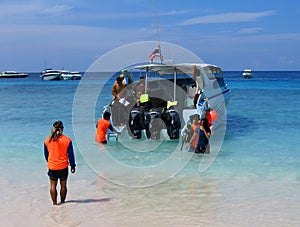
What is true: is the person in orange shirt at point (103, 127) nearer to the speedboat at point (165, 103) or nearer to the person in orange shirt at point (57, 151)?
the speedboat at point (165, 103)

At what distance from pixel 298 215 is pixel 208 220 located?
1.33m

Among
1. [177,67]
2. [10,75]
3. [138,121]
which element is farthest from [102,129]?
[10,75]

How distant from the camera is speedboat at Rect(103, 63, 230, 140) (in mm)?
10898

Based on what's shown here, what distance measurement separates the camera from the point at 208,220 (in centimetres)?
576

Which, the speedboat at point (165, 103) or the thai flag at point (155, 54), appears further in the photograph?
the thai flag at point (155, 54)

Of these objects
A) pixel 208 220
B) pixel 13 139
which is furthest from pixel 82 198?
pixel 13 139

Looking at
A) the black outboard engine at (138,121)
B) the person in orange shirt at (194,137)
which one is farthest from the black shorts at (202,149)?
the black outboard engine at (138,121)

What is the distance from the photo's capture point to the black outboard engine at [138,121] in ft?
35.6

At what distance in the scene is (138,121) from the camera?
432 inches

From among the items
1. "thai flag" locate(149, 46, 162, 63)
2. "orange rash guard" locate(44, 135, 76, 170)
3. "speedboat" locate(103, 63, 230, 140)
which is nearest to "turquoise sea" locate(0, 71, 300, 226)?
"speedboat" locate(103, 63, 230, 140)

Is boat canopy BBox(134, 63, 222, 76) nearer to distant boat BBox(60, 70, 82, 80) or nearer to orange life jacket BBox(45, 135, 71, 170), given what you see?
orange life jacket BBox(45, 135, 71, 170)

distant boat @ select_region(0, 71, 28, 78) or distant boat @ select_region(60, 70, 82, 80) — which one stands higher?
distant boat @ select_region(0, 71, 28, 78)

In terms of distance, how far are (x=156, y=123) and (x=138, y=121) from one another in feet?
1.59

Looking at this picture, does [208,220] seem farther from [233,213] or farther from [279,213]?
[279,213]
